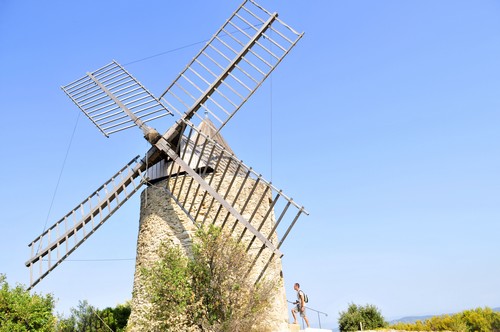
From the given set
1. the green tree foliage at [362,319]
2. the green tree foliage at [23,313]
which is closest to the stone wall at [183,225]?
the green tree foliage at [23,313]

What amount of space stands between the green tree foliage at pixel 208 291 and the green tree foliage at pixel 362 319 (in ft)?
18.7

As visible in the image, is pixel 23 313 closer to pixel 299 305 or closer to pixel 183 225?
pixel 183 225

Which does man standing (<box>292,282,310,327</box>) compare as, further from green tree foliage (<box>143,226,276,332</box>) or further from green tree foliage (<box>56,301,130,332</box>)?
green tree foliage (<box>56,301,130,332</box>)

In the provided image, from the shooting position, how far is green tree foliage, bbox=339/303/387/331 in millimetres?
14797

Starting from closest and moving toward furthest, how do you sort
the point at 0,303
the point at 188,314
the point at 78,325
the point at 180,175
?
the point at 188,314 → the point at 0,303 → the point at 180,175 → the point at 78,325

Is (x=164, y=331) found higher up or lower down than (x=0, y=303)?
lower down

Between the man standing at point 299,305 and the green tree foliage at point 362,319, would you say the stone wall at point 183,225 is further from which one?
the green tree foliage at point 362,319

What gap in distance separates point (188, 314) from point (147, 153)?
178 inches

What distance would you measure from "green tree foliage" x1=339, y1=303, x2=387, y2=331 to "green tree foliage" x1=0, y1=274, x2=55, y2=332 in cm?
884

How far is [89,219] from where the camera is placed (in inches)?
478

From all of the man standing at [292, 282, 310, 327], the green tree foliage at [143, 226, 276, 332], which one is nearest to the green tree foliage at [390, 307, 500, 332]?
the man standing at [292, 282, 310, 327]

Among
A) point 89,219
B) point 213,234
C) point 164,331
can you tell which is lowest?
point 164,331

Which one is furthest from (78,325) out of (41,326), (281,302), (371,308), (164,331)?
(371,308)

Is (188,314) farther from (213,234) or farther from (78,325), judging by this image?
(78,325)
